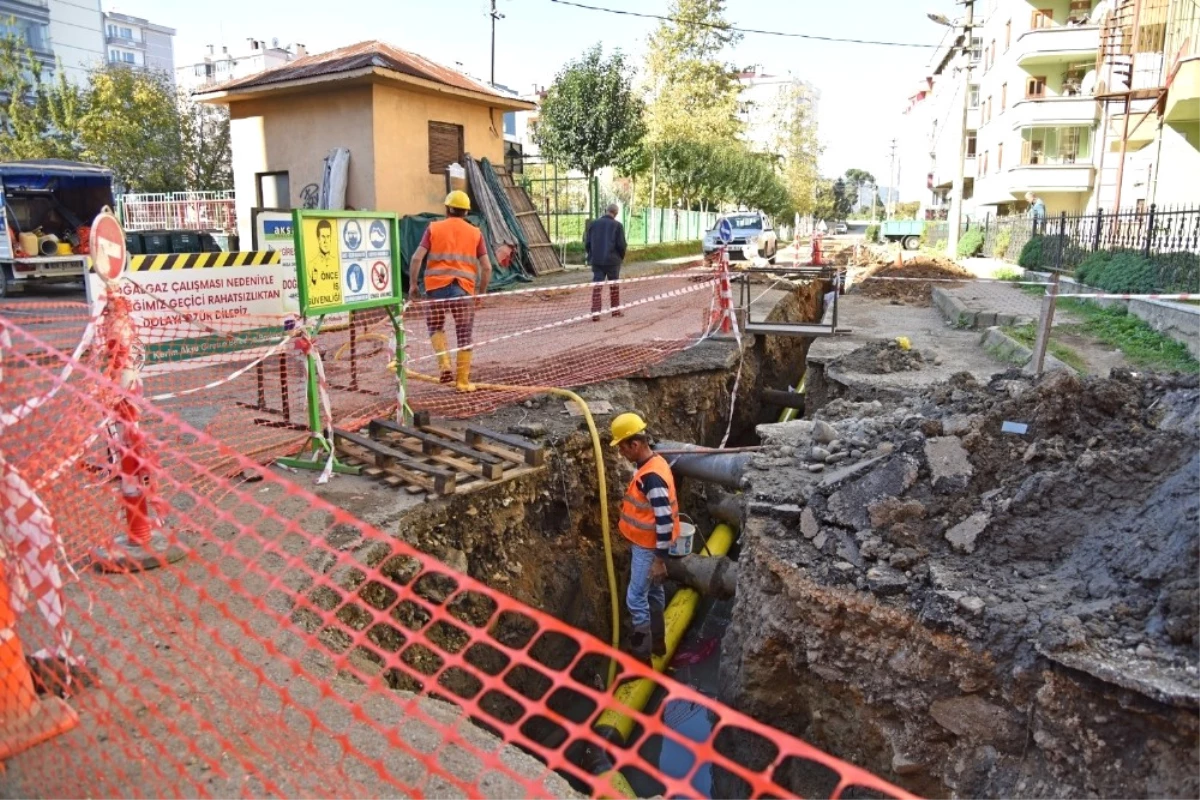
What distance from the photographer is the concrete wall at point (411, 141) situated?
48.9 feet

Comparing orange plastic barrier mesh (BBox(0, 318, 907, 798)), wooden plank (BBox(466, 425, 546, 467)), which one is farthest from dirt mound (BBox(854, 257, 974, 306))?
orange plastic barrier mesh (BBox(0, 318, 907, 798))

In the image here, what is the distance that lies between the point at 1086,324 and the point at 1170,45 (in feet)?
33.4

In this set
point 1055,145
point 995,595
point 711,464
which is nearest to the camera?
point 995,595

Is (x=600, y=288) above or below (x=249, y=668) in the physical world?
above

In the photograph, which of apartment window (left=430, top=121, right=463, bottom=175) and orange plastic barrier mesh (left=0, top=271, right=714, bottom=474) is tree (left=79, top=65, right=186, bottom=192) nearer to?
apartment window (left=430, top=121, right=463, bottom=175)

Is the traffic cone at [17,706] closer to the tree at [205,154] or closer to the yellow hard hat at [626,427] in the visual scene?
the yellow hard hat at [626,427]

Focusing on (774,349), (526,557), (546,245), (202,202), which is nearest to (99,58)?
(202,202)

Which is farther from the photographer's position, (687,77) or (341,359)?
(687,77)

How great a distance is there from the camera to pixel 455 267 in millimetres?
7152

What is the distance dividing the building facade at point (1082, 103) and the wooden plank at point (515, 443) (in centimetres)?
1444

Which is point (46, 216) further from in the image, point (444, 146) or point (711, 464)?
point (711, 464)

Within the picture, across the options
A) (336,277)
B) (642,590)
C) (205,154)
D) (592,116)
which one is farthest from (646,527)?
(205,154)

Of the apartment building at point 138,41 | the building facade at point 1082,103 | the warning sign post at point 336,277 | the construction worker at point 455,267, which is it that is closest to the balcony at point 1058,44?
the building facade at point 1082,103

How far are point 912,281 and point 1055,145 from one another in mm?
21577
